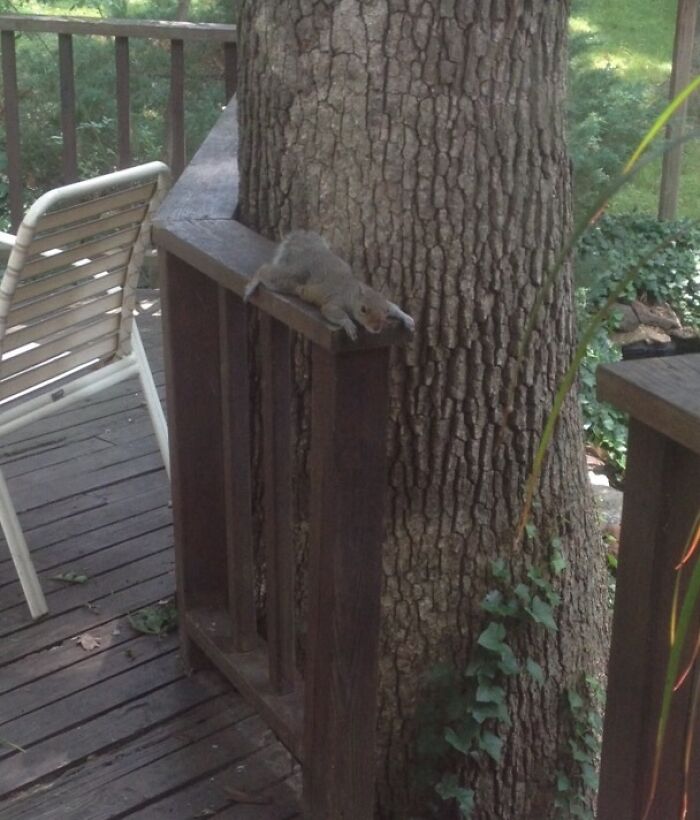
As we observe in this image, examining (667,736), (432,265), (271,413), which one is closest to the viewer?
(667,736)

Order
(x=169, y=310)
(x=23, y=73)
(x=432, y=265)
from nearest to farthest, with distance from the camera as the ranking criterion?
(x=432, y=265), (x=169, y=310), (x=23, y=73)

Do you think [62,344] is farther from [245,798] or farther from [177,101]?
[177,101]

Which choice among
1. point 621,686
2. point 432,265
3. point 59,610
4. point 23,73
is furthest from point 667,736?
point 23,73

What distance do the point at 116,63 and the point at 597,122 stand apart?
92.4 inches

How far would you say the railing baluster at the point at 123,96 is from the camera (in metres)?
4.12

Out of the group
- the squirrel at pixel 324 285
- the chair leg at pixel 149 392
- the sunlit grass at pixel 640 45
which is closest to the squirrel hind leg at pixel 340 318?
the squirrel at pixel 324 285

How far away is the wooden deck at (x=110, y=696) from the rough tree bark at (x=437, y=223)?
1.01ft

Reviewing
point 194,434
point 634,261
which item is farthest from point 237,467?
point 634,261

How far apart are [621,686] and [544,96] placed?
1.11 m

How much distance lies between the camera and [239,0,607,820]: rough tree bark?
6.21 feet

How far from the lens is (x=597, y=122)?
541cm

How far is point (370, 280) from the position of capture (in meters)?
1.96

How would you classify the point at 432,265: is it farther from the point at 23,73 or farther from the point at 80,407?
the point at 23,73

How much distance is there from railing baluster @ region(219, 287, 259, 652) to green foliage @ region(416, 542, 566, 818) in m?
0.36
